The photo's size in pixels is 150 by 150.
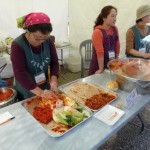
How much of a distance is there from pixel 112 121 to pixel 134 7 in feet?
6.97

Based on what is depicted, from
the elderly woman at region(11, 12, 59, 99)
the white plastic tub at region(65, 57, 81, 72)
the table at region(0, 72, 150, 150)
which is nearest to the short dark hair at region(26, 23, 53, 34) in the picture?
the elderly woman at region(11, 12, 59, 99)

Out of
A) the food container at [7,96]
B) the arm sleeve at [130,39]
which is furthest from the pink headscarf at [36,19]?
the arm sleeve at [130,39]

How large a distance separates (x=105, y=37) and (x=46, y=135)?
1114 mm

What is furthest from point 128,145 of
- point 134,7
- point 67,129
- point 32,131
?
point 134,7

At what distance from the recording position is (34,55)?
1238mm

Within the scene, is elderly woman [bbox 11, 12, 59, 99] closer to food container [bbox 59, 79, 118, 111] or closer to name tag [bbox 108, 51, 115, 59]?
food container [bbox 59, 79, 118, 111]

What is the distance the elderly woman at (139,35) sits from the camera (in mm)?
1786

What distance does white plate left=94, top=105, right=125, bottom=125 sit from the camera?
3.06ft

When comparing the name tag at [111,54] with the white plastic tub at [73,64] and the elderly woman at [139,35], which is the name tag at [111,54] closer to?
the elderly woman at [139,35]

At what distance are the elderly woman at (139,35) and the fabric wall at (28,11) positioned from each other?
6.25 ft

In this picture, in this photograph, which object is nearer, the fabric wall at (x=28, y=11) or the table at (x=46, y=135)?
the table at (x=46, y=135)

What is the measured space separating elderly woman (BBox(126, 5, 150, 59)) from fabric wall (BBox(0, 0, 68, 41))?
1.90 meters

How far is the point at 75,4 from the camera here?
3.43 metres

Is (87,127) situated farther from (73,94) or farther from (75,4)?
(75,4)
